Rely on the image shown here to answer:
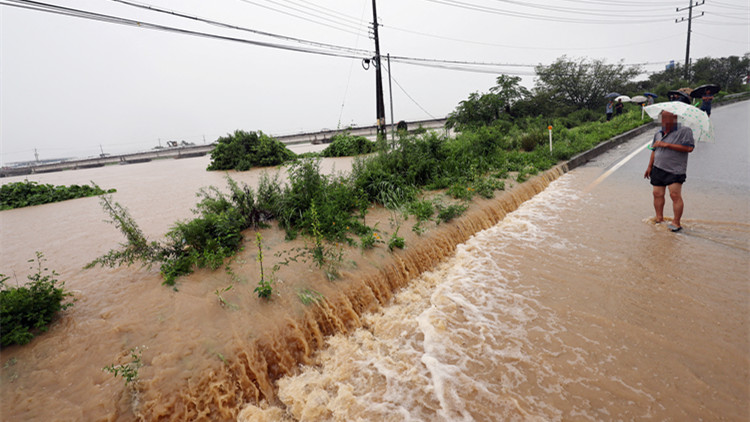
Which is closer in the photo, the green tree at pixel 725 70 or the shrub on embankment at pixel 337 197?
the shrub on embankment at pixel 337 197

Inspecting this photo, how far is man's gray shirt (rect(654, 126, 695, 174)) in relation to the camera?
4492mm

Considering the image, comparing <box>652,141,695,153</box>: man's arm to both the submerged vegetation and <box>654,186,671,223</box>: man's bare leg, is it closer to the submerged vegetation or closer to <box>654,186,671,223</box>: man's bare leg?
<box>654,186,671,223</box>: man's bare leg

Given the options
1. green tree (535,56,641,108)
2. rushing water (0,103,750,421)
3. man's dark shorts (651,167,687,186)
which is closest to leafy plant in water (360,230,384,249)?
rushing water (0,103,750,421)

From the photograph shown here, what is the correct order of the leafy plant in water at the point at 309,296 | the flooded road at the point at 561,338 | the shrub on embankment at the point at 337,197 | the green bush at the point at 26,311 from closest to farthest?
the flooded road at the point at 561,338, the green bush at the point at 26,311, the leafy plant in water at the point at 309,296, the shrub on embankment at the point at 337,197

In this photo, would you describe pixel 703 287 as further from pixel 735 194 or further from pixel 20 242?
pixel 20 242

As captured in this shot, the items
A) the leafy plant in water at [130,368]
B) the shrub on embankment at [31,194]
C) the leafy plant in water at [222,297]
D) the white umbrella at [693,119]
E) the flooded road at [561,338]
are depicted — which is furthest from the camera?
the shrub on embankment at [31,194]

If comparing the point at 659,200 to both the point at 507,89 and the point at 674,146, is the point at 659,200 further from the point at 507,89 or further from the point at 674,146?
the point at 507,89

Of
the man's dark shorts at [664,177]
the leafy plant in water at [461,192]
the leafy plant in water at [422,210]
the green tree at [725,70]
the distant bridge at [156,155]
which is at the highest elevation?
the green tree at [725,70]

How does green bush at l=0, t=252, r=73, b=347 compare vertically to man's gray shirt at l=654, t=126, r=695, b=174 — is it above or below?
below

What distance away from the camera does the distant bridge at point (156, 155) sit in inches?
994

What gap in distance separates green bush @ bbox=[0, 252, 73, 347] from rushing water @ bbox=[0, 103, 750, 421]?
13 cm

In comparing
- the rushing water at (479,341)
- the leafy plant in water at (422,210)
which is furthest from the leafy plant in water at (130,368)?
the leafy plant in water at (422,210)

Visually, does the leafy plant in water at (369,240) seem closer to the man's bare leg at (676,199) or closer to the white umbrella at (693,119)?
the white umbrella at (693,119)

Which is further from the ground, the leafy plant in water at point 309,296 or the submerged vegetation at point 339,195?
the submerged vegetation at point 339,195
